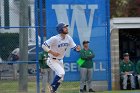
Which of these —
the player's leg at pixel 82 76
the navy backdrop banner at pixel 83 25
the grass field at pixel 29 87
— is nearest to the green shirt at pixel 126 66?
the navy backdrop banner at pixel 83 25

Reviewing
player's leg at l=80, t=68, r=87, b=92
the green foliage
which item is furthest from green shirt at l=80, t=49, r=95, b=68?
the green foliage

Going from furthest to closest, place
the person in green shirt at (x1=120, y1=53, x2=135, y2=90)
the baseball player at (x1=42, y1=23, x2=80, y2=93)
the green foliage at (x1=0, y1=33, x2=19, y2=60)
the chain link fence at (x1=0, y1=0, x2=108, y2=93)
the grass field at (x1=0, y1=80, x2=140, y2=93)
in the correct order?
the person in green shirt at (x1=120, y1=53, x2=135, y2=90)
the green foliage at (x1=0, y1=33, x2=19, y2=60)
the chain link fence at (x1=0, y1=0, x2=108, y2=93)
the grass field at (x1=0, y1=80, x2=140, y2=93)
the baseball player at (x1=42, y1=23, x2=80, y2=93)

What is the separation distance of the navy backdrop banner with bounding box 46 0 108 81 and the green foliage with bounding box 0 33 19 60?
1301 mm

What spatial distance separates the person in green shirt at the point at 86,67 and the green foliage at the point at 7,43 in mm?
2268

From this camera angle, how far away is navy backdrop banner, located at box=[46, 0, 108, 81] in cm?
1989

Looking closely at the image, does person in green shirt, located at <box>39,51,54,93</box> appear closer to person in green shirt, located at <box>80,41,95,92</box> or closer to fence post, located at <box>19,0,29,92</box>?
fence post, located at <box>19,0,29,92</box>

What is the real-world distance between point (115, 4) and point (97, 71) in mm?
9872

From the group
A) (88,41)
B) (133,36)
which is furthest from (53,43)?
(133,36)

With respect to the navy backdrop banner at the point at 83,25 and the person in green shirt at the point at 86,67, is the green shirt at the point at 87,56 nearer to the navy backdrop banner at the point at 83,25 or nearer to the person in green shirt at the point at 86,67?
the person in green shirt at the point at 86,67

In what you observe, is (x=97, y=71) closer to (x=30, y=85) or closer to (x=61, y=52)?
(x=30, y=85)

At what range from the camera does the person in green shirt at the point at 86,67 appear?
19812mm

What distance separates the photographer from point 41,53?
60.9ft

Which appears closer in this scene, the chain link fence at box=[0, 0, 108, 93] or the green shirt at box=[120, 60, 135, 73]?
the chain link fence at box=[0, 0, 108, 93]

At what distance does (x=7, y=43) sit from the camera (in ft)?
63.1
